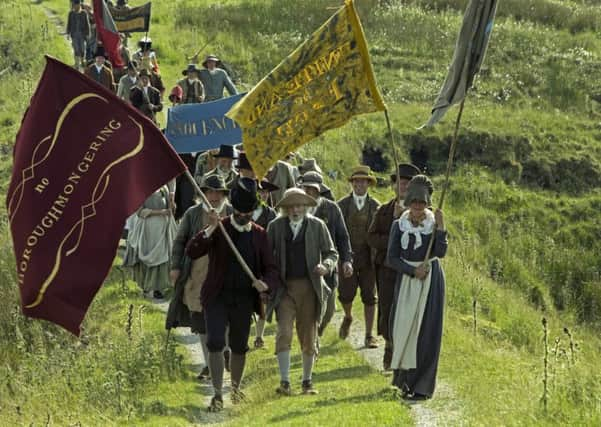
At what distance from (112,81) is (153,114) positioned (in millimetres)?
3995

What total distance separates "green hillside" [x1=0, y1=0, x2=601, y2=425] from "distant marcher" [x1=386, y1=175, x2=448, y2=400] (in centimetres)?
33

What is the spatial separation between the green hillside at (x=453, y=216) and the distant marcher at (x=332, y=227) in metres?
0.94

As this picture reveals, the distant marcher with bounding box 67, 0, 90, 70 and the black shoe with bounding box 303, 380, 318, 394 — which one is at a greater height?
the distant marcher with bounding box 67, 0, 90, 70

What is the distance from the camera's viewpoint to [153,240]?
1625 cm

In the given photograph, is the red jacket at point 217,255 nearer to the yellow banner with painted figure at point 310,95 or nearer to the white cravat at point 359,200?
the yellow banner with painted figure at point 310,95

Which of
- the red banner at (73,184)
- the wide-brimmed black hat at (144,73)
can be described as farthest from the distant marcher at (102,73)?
the red banner at (73,184)

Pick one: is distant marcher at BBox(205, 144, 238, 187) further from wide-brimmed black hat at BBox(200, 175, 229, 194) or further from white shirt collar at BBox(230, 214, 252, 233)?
white shirt collar at BBox(230, 214, 252, 233)

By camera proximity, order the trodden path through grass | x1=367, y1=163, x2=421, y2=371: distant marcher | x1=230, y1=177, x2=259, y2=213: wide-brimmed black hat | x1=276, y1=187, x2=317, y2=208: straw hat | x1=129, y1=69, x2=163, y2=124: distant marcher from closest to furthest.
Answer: the trodden path through grass → x1=230, y1=177, x2=259, y2=213: wide-brimmed black hat → x1=276, y1=187, x2=317, y2=208: straw hat → x1=367, y1=163, x2=421, y2=371: distant marcher → x1=129, y1=69, x2=163, y2=124: distant marcher

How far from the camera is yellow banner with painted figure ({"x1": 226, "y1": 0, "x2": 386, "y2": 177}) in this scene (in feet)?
35.6

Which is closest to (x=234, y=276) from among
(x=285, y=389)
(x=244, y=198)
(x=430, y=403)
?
(x=244, y=198)

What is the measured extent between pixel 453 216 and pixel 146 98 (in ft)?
32.0

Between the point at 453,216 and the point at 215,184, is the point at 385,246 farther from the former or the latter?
the point at 453,216

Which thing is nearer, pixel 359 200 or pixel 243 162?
pixel 243 162

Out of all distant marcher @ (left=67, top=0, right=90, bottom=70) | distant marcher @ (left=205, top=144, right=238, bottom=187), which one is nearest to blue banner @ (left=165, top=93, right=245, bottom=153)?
distant marcher @ (left=205, top=144, right=238, bottom=187)
